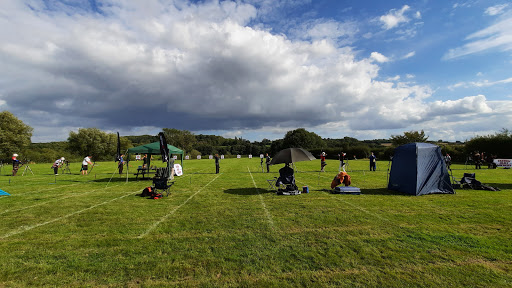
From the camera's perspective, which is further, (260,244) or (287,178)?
(287,178)

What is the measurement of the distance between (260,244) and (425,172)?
30.5 feet

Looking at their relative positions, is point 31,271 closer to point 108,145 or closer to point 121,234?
point 121,234

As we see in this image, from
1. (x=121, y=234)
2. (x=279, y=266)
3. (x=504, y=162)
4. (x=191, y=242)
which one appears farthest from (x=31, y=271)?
(x=504, y=162)

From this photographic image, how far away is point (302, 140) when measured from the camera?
3637 inches

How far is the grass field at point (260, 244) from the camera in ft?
12.1

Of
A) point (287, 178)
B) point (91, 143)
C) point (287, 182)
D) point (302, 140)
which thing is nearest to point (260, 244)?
point (287, 182)

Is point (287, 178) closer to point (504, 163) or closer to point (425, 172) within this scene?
point (425, 172)

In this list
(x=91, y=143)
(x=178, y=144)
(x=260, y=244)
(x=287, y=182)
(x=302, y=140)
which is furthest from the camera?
(x=178, y=144)

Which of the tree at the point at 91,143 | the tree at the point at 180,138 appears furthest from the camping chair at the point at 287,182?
the tree at the point at 180,138

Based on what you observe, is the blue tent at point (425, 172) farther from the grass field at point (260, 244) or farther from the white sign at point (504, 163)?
the white sign at point (504, 163)

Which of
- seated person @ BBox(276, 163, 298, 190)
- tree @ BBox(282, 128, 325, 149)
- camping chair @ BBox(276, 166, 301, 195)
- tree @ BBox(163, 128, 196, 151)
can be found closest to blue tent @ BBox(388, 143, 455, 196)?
camping chair @ BBox(276, 166, 301, 195)

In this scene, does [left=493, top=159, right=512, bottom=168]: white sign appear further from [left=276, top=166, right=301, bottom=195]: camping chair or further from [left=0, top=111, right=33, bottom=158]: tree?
[left=0, top=111, right=33, bottom=158]: tree

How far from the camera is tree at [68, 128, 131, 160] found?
241 feet

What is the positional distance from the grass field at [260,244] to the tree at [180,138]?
9012 centimetres
